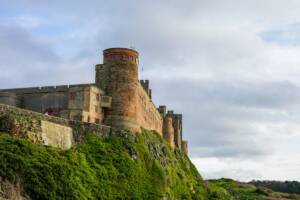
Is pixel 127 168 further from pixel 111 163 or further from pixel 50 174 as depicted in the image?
pixel 50 174

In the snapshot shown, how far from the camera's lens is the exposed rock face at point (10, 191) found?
30703 mm

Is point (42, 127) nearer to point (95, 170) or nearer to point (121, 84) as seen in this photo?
point (95, 170)

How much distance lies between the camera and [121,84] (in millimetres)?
52781

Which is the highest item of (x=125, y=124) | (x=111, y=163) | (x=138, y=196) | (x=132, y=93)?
(x=132, y=93)

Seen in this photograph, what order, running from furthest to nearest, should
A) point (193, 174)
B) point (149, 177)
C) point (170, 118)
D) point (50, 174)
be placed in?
point (170, 118) → point (193, 174) → point (149, 177) → point (50, 174)

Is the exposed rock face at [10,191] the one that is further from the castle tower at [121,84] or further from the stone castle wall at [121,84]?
the castle tower at [121,84]

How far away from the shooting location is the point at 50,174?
115 ft

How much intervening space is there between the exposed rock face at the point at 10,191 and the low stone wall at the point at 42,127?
572cm

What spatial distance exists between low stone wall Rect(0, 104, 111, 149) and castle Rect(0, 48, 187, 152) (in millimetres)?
4291

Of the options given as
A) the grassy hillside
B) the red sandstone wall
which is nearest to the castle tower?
the grassy hillside

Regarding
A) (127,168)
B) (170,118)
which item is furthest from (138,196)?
(170,118)

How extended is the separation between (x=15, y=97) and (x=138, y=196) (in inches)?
726

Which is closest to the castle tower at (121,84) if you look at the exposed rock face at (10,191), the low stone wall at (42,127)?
the low stone wall at (42,127)

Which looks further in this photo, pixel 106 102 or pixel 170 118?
pixel 170 118
